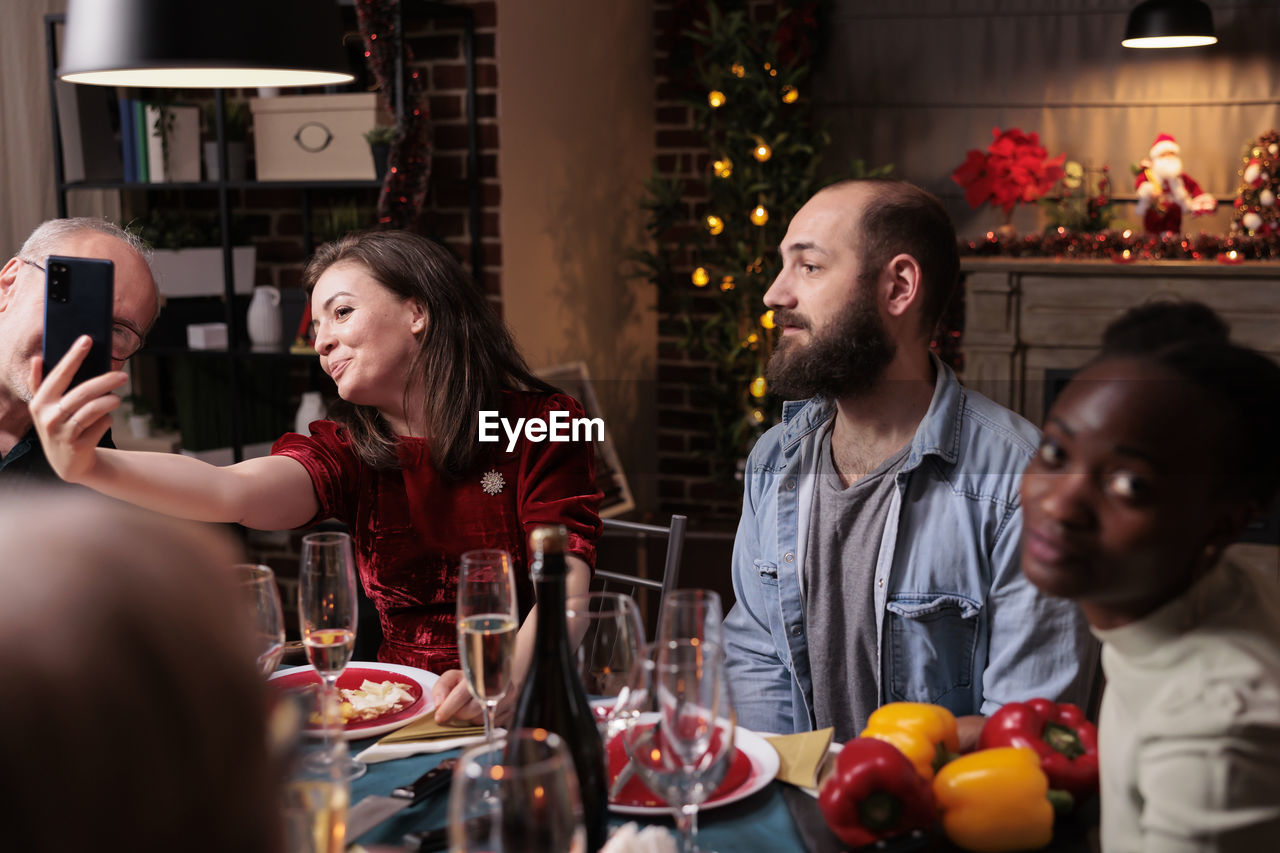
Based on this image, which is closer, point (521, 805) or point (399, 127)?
point (521, 805)

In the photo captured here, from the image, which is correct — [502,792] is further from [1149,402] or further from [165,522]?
[1149,402]

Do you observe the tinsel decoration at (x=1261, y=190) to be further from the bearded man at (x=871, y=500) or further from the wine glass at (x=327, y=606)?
the wine glass at (x=327, y=606)

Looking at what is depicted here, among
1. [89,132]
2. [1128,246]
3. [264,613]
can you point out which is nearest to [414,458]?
[264,613]

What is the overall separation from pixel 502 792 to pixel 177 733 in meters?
0.25

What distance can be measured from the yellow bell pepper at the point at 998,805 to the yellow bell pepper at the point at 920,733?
4cm

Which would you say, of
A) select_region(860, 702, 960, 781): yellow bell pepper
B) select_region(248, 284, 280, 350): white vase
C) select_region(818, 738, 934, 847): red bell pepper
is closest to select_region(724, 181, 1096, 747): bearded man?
select_region(860, 702, 960, 781): yellow bell pepper

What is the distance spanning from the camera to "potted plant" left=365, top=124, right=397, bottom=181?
2.94m

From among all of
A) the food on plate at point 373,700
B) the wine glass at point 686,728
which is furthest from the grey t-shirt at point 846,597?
the wine glass at point 686,728

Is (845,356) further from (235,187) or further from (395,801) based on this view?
(235,187)

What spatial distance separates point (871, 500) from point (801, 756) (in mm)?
524

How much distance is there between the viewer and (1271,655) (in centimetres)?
71

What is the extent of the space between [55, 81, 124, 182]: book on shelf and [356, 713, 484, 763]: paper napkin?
108 inches

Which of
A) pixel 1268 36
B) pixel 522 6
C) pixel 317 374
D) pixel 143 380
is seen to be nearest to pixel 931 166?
pixel 1268 36

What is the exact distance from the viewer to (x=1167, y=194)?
385 cm
